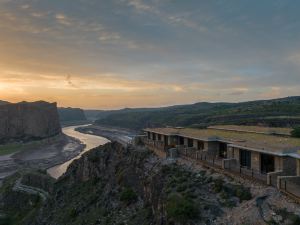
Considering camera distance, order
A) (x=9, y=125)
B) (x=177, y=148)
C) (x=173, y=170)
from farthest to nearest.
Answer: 1. (x=9, y=125)
2. (x=177, y=148)
3. (x=173, y=170)

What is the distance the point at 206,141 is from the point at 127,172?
9787mm

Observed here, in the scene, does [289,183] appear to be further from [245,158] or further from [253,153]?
[245,158]

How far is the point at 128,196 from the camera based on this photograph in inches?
1342

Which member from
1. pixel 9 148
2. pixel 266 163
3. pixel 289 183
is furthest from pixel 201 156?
pixel 9 148

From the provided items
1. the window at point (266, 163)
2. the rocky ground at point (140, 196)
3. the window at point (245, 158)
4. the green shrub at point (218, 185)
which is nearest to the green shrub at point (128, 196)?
the rocky ground at point (140, 196)

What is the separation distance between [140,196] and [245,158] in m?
10.7

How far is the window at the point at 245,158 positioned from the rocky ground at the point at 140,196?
2034mm

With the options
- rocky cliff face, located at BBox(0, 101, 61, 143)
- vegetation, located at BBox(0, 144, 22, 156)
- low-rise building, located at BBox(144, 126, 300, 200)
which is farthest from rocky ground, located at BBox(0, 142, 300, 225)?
rocky cliff face, located at BBox(0, 101, 61, 143)

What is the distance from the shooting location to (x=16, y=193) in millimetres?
58656

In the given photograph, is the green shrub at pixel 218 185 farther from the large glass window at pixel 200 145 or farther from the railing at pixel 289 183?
the large glass window at pixel 200 145

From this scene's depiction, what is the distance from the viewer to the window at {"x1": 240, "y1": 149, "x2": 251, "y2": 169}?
27.8 metres

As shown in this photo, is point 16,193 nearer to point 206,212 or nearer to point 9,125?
point 206,212

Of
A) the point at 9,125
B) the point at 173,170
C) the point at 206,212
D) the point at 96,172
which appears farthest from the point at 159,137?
the point at 9,125

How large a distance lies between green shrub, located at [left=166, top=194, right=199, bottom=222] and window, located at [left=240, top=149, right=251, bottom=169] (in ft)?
21.1
